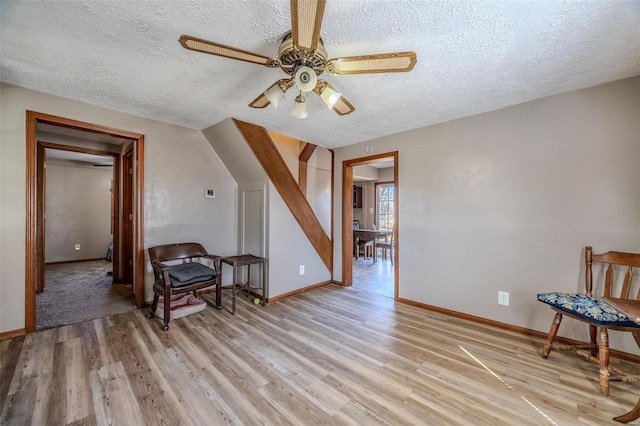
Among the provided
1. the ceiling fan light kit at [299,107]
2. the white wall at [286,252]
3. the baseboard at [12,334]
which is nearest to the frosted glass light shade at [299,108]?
the ceiling fan light kit at [299,107]

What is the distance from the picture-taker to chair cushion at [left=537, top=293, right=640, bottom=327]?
5.24 feet

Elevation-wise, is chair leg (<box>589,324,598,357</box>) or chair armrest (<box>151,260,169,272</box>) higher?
chair armrest (<box>151,260,169,272</box>)

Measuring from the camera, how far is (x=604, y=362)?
1611 mm

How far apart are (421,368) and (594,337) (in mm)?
1438

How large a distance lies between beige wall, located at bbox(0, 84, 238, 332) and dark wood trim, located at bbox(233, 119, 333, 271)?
86 cm

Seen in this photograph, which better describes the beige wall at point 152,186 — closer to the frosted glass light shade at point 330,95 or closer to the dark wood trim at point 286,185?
the dark wood trim at point 286,185

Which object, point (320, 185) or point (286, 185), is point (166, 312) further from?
point (320, 185)

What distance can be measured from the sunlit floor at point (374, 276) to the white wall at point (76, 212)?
6.12 meters

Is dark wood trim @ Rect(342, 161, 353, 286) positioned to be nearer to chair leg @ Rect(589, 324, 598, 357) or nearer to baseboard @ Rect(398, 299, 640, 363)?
baseboard @ Rect(398, 299, 640, 363)

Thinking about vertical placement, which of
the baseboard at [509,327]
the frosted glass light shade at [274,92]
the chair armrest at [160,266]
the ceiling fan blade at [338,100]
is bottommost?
the baseboard at [509,327]

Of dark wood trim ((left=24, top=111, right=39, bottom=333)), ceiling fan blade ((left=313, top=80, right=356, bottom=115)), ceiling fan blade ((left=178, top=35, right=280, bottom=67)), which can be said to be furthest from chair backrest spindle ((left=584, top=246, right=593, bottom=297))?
dark wood trim ((left=24, top=111, right=39, bottom=333))

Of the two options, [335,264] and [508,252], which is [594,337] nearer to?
[508,252]

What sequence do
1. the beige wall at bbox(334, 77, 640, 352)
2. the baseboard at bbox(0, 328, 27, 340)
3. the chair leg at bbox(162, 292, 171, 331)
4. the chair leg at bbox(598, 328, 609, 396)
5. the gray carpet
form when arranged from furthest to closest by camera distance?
the gray carpet
the chair leg at bbox(162, 292, 171, 331)
the baseboard at bbox(0, 328, 27, 340)
the beige wall at bbox(334, 77, 640, 352)
the chair leg at bbox(598, 328, 609, 396)

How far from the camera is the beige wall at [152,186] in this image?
2.22 meters
